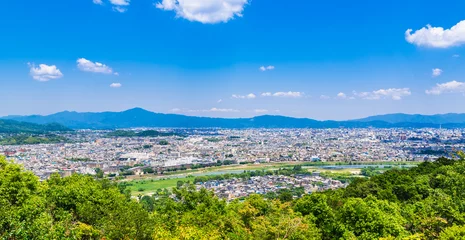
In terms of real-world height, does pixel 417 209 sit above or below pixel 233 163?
above

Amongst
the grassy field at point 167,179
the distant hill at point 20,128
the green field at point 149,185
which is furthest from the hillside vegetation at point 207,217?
the distant hill at point 20,128

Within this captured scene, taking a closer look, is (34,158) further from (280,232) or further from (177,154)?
(280,232)

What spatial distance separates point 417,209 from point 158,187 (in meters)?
29.6

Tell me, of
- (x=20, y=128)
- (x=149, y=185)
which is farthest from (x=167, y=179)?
(x=20, y=128)

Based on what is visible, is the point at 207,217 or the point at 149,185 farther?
the point at 149,185

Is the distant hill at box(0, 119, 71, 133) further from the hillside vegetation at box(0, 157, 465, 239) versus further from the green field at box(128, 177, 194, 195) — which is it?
the hillside vegetation at box(0, 157, 465, 239)

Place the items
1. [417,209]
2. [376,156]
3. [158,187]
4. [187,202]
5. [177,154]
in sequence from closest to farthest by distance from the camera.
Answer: [417,209] < [187,202] < [158,187] < [376,156] < [177,154]

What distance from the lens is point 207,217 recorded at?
11.2m

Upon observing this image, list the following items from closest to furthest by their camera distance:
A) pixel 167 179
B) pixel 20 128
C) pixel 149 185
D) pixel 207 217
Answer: pixel 207 217 → pixel 149 185 → pixel 167 179 → pixel 20 128

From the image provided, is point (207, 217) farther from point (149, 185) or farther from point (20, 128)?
point (20, 128)

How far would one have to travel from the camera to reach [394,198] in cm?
1538

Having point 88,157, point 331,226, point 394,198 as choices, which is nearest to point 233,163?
point 88,157

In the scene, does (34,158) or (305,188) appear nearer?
(305,188)

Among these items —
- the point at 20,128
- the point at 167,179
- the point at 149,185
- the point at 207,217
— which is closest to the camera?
the point at 207,217
